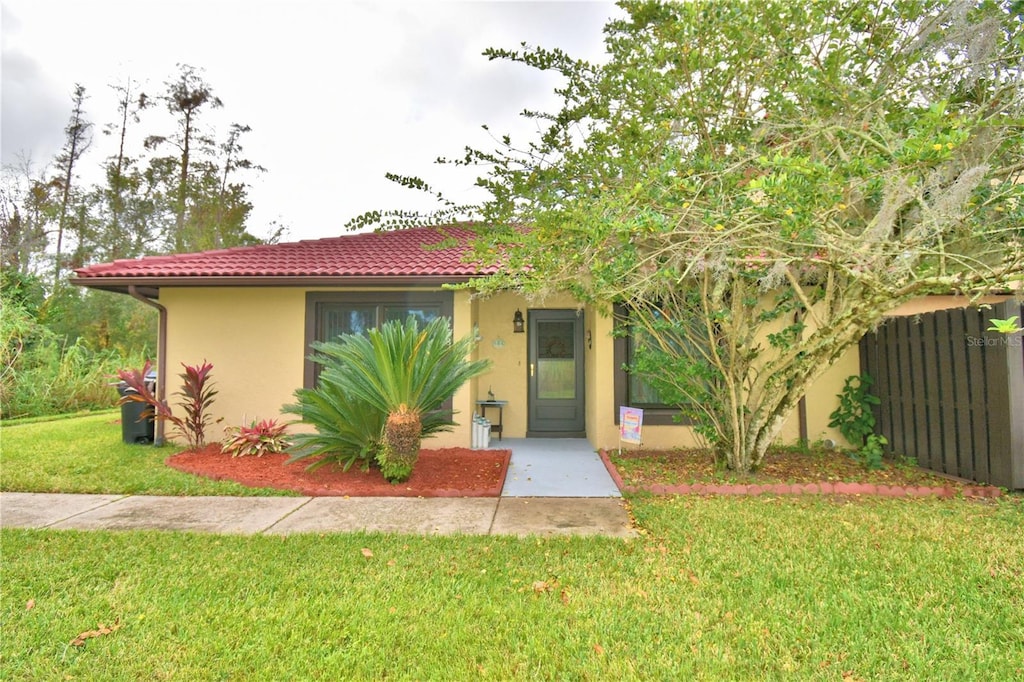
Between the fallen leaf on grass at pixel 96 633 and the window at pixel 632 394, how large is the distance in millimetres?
6059

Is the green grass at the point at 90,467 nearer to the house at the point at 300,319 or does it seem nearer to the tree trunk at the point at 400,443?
the tree trunk at the point at 400,443

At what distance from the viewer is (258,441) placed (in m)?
6.79

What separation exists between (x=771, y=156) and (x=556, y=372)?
5.25 m

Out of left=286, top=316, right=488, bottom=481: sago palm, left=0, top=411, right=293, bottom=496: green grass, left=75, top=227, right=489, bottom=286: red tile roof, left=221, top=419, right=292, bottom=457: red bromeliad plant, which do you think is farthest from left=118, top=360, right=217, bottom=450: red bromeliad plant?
left=286, top=316, right=488, bottom=481: sago palm

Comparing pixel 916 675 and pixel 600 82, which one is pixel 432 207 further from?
pixel 916 675

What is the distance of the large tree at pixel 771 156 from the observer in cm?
396

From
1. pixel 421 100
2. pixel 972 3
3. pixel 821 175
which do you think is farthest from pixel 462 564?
pixel 421 100

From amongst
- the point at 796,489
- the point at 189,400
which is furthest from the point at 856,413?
the point at 189,400

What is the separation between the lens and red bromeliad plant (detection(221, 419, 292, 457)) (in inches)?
266

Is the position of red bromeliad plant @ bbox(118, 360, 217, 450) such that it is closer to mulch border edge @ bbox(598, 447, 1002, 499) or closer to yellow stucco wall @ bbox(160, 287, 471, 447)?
yellow stucco wall @ bbox(160, 287, 471, 447)

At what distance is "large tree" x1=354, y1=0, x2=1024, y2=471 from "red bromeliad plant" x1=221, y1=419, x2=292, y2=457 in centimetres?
379

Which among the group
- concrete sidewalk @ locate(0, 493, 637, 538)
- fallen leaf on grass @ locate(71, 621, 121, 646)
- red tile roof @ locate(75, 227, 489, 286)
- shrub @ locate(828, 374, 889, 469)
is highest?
red tile roof @ locate(75, 227, 489, 286)

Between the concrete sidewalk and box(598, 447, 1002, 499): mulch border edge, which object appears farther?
box(598, 447, 1002, 499): mulch border edge

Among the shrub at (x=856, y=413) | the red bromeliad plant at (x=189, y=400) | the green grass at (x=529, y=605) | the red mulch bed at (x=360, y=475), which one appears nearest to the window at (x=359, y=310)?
the red bromeliad plant at (x=189, y=400)
